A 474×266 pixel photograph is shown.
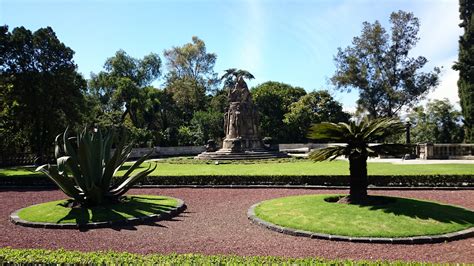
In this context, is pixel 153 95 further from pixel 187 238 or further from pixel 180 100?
pixel 187 238

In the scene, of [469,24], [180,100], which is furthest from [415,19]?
[180,100]

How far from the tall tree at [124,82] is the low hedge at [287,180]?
1404 inches

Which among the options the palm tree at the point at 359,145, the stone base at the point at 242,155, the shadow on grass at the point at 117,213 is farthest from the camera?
the stone base at the point at 242,155

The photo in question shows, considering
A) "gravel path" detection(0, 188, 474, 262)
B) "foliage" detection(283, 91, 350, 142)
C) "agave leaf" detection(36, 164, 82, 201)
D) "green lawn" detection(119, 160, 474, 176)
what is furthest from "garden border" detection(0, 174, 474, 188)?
"foliage" detection(283, 91, 350, 142)

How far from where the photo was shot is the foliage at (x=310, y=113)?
55.3 meters

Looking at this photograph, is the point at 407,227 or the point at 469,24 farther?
the point at 469,24

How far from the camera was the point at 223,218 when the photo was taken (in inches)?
444

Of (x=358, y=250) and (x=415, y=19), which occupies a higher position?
(x=415, y=19)

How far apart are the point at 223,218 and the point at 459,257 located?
20.3 feet

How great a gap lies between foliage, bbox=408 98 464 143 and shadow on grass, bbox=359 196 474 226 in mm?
41057

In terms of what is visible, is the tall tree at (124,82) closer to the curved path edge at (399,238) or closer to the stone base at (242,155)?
the stone base at (242,155)

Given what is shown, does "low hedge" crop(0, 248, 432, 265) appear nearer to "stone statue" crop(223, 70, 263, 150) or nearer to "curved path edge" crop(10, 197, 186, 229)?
"curved path edge" crop(10, 197, 186, 229)

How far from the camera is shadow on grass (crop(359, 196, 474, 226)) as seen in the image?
973 centimetres

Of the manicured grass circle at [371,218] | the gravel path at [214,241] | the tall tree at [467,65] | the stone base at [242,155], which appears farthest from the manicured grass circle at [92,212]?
the tall tree at [467,65]
